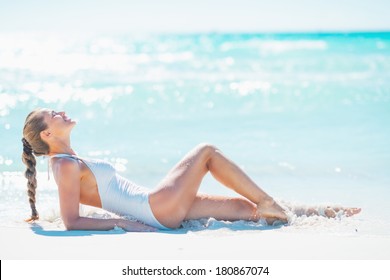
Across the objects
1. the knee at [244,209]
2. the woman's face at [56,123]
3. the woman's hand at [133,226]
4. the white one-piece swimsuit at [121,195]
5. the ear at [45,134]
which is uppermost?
the woman's face at [56,123]

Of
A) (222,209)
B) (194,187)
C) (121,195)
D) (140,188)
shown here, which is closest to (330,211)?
(222,209)

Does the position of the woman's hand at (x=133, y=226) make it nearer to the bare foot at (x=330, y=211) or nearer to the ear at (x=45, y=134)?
the ear at (x=45, y=134)

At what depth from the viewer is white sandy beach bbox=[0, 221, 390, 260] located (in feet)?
12.7

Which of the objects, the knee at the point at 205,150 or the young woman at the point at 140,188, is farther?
the knee at the point at 205,150

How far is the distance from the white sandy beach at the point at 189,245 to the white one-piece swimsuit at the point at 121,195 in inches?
8.3

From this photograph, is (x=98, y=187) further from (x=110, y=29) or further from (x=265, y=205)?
(x=110, y=29)

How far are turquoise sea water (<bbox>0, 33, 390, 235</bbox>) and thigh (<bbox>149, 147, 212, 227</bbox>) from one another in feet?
2.88

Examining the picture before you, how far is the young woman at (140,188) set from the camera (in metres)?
4.50

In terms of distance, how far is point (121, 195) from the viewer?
15.1ft

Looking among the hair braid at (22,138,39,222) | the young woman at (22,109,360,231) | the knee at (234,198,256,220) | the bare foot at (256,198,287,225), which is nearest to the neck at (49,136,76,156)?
the young woman at (22,109,360,231)

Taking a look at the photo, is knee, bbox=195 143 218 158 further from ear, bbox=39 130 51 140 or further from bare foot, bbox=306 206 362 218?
ear, bbox=39 130 51 140

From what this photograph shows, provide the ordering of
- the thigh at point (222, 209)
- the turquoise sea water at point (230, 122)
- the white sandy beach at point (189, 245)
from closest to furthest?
the white sandy beach at point (189, 245) → the thigh at point (222, 209) → the turquoise sea water at point (230, 122)

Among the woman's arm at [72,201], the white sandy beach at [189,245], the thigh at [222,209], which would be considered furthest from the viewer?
the thigh at [222,209]

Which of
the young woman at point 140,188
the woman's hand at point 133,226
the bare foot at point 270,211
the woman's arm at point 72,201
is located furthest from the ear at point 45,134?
the bare foot at point 270,211
